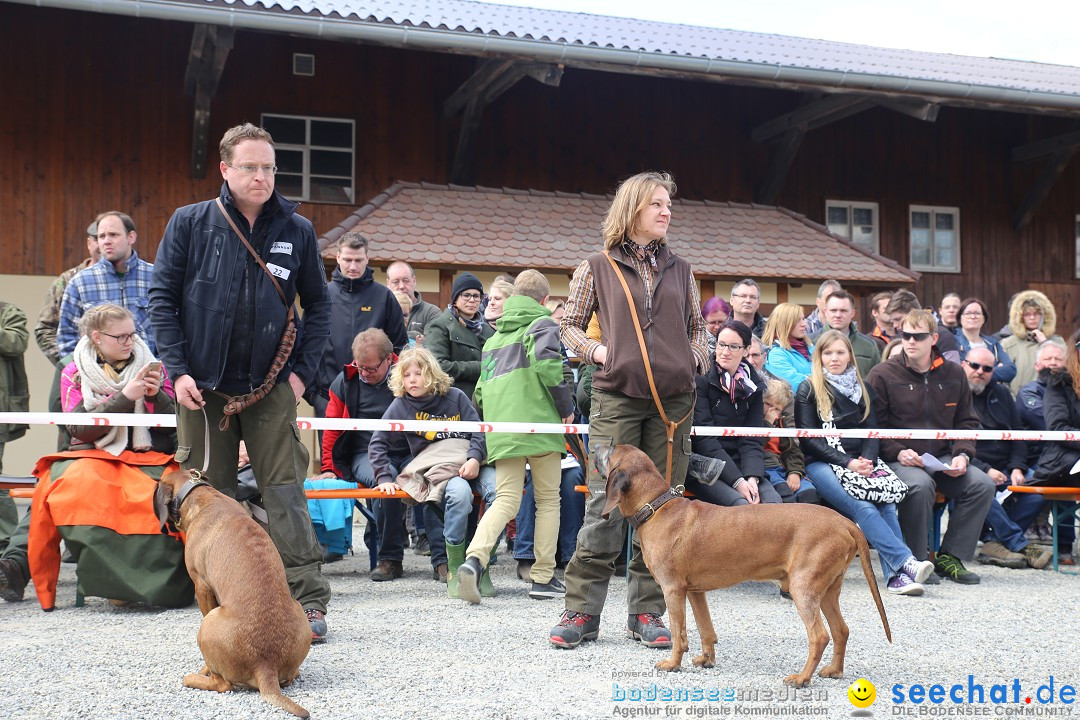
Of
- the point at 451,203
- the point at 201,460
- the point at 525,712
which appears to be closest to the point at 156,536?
the point at 201,460

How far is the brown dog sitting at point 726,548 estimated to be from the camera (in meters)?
4.22

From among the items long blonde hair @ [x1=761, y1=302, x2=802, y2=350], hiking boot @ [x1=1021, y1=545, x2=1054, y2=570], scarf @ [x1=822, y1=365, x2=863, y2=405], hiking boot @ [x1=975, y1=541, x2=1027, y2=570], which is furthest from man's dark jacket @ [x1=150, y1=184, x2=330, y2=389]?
hiking boot @ [x1=1021, y1=545, x2=1054, y2=570]

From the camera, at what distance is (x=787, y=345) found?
26.5 ft

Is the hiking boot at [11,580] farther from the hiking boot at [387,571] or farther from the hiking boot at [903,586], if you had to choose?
the hiking boot at [903,586]

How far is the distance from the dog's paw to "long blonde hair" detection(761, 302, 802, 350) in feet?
13.9

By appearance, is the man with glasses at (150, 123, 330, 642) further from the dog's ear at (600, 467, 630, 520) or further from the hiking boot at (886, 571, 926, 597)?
the hiking boot at (886, 571, 926, 597)

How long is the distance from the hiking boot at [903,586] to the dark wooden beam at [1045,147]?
36.2 ft

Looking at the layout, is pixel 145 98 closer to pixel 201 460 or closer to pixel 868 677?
pixel 201 460

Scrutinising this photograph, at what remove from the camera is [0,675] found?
4160 millimetres

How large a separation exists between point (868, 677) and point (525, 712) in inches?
Result: 60.9

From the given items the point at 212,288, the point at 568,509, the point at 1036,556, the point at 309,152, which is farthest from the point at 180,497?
the point at 309,152

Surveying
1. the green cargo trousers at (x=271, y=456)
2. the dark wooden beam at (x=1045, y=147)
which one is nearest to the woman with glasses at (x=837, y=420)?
the green cargo trousers at (x=271, y=456)

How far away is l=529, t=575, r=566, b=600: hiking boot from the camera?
6.18 meters

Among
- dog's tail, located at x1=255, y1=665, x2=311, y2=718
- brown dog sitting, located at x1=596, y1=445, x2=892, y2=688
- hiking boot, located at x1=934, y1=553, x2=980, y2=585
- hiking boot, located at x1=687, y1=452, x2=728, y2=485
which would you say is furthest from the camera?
A: hiking boot, located at x1=934, y1=553, x2=980, y2=585
